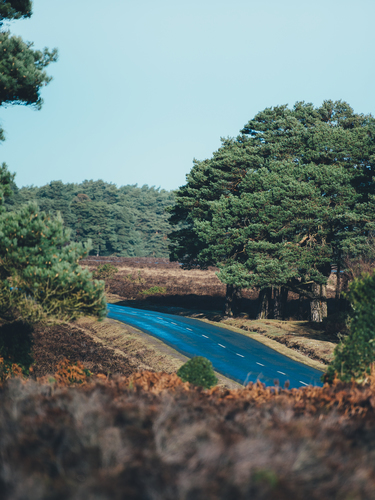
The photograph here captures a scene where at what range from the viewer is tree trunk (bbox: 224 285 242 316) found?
4138 cm

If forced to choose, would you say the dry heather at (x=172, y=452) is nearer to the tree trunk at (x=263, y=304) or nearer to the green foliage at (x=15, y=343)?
the green foliage at (x=15, y=343)

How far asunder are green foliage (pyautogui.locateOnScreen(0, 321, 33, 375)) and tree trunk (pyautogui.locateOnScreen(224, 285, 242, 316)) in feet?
85.5

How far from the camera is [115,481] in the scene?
4.68m

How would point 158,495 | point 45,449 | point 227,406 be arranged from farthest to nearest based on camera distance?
point 227,406 → point 45,449 → point 158,495

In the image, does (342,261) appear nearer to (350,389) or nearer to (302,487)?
(350,389)

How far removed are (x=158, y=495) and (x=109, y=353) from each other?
2089 cm

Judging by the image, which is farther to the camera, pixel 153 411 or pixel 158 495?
pixel 153 411

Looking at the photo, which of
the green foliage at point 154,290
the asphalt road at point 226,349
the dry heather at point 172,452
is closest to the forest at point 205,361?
the dry heather at point 172,452

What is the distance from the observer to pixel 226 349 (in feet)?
91.1

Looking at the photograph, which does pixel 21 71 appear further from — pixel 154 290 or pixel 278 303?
pixel 154 290

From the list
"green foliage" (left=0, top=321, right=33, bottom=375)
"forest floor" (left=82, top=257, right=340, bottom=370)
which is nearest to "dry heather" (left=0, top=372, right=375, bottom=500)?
"green foliage" (left=0, top=321, right=33, bottom=375)

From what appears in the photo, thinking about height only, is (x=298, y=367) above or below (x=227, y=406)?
below

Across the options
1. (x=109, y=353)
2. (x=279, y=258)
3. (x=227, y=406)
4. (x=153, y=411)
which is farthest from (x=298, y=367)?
(x=153, y=411)

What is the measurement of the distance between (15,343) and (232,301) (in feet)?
90.5
